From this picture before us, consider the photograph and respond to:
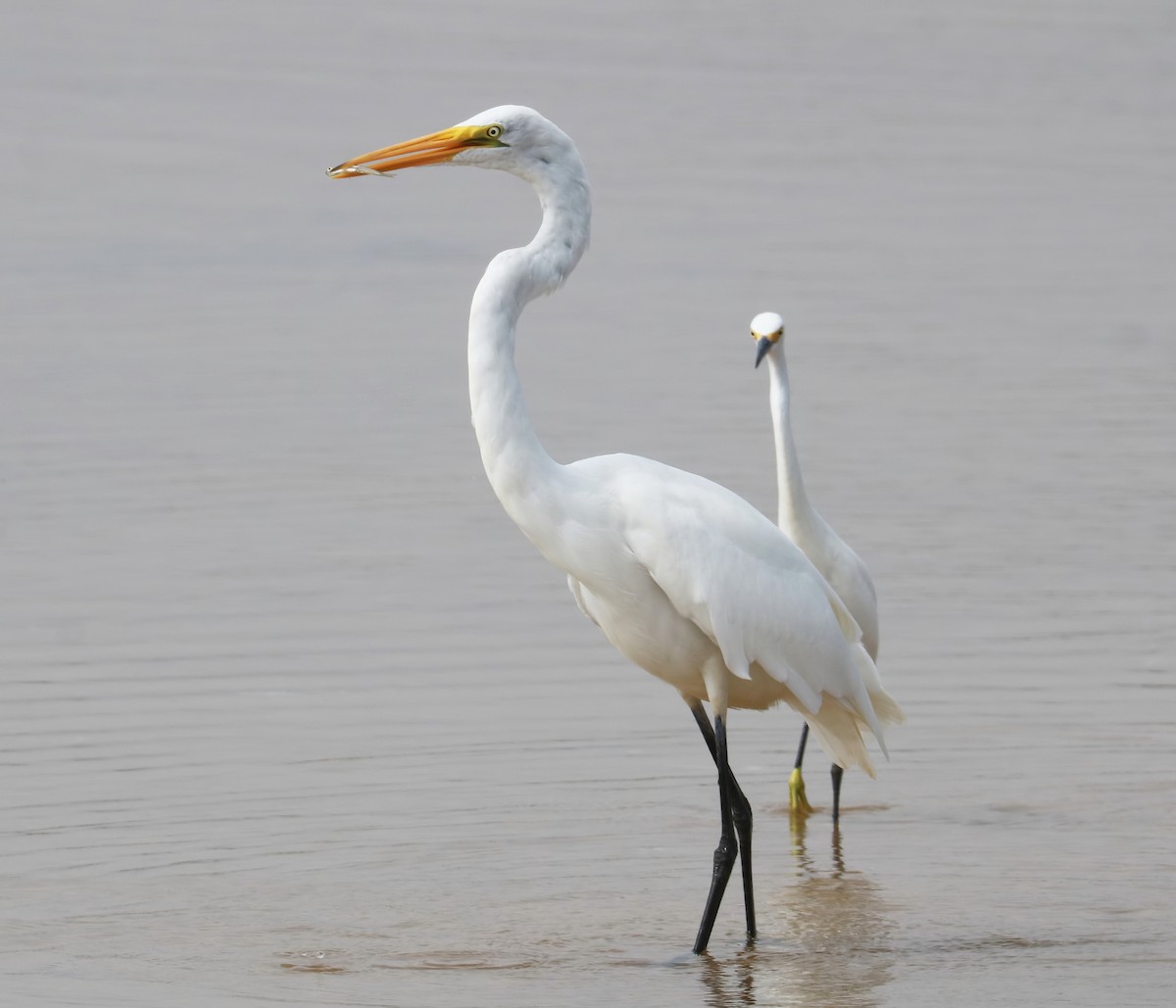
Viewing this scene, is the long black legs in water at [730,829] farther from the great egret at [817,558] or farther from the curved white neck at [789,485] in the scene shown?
the curved white neck at [789,485]

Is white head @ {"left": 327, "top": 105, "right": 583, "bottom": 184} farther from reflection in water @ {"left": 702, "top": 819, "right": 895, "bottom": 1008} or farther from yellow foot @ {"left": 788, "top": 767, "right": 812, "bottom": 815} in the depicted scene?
yellow foot @ {"left": 788, "top": 767, "right": 812, "bottom": 815}

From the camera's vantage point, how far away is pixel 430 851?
22.8 ft

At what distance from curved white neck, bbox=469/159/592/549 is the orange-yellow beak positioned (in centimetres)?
20

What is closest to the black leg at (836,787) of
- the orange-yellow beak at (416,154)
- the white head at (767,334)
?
the white head at (767,334)

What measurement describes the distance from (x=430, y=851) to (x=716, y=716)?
1089 millimetres

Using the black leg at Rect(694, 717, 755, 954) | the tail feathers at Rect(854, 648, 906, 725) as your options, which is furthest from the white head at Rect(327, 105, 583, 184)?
the tail feathers at Rect(854, 648, 906, 725)

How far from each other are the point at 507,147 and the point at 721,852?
1915mm

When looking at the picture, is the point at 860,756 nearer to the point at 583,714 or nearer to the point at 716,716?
the point at 716,716

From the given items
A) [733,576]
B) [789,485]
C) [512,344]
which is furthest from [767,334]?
[512,344]

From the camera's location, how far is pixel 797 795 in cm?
744

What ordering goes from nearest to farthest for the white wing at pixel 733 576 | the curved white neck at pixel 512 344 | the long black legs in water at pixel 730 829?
1. the curved white neck at pixel 512 344
2. the white wing at pixel 733 576
3. the long black legs in water at pixel 730 829

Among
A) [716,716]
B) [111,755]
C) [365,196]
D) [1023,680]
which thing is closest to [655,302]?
[365,196]

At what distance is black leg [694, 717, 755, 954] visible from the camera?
245 inches

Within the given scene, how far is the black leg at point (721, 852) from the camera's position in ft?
20.4
